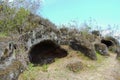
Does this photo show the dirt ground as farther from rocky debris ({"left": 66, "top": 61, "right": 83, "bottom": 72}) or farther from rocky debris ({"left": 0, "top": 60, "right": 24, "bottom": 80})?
rocky debris ({"left": 0, "top": 60, "right": 24, "bottom": 80})

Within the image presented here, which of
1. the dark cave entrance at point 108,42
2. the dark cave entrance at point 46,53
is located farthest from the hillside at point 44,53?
the dark cave entrance at point 108,42

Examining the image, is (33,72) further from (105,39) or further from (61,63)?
(105,39)

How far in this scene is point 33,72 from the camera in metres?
13.5

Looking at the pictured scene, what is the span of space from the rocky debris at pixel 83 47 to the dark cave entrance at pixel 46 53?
788mm

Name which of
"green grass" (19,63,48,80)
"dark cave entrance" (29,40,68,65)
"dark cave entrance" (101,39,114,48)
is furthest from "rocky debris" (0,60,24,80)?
"dark cave entrance" (101,39,114,48)

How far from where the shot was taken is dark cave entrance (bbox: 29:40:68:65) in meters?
17.5

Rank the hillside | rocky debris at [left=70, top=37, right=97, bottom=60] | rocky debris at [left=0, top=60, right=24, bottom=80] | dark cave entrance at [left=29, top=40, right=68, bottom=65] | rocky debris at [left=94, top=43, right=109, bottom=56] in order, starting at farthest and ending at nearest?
rocky debris at [left=94, top=43, right=109, bottom=56] < rocky debris at [left=70, top=37, right=97, bottom=60] < dark cave entrance at [left=29, top=40, right=68, bottom=65] < the hillside < rocky debris at [left=0, top=60, right=24, bottom=80]

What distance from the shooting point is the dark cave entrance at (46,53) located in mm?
17516

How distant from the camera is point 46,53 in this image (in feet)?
60.0

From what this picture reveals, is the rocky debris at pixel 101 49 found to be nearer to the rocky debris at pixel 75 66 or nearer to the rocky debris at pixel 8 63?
the rocky debris at pixel 75 66

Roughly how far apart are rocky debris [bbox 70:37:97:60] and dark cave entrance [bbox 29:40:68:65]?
79 centimetres

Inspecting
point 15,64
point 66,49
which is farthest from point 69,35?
point 15,64

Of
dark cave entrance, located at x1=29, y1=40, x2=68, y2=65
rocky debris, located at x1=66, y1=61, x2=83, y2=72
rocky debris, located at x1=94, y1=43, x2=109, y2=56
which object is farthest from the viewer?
rocky debris, located at x1=94, y1=43, x2=109, y2=56

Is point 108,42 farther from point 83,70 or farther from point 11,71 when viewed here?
point 11,71
